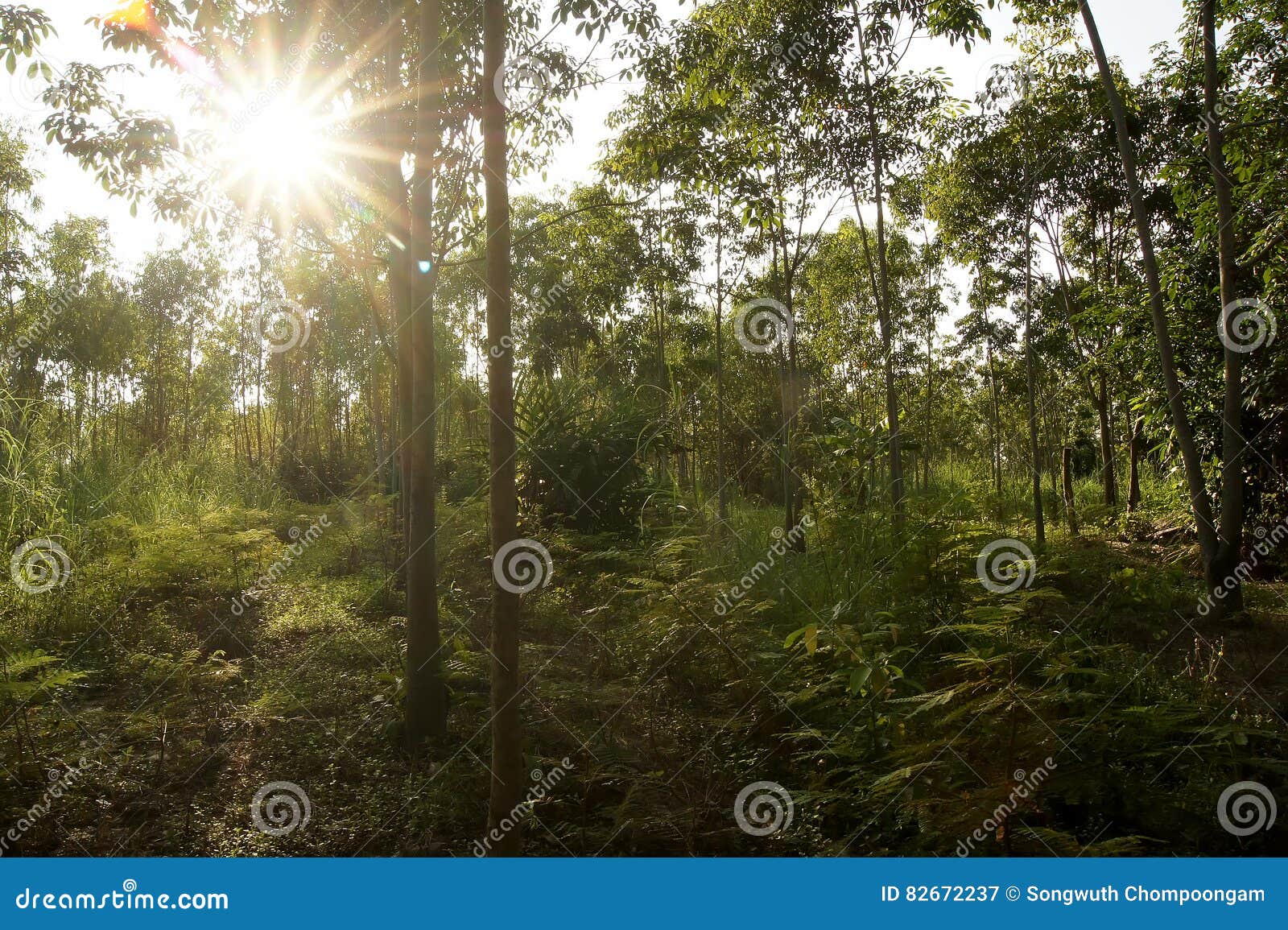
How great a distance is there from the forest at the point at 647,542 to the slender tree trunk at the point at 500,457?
0.02m

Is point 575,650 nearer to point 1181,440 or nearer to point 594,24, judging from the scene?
point 594,24

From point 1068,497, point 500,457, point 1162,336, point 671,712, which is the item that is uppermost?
point 1162,336

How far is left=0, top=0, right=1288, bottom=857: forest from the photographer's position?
356 centimetres

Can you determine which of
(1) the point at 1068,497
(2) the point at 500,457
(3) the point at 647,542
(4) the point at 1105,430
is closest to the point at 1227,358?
(3) the point at 647,542

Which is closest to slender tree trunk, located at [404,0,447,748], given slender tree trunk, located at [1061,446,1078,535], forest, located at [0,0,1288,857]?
forest, located at [0,0,1288,857]

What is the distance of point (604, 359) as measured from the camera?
2142 cm

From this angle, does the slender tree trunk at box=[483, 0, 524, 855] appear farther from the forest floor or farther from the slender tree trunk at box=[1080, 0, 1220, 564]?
the slender tree trunk at box=[1080, 0, 1220, 564]

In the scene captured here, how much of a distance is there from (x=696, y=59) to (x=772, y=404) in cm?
1905

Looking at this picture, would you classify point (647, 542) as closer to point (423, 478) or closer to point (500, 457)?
point (423, 478)

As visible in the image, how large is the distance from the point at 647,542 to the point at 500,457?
5.74 m

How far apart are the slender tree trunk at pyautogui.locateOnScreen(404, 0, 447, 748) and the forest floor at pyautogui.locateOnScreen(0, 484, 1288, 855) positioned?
0.19m

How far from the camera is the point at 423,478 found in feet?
16.4

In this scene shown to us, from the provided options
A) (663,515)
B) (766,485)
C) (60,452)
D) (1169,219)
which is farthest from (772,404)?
(60,452)

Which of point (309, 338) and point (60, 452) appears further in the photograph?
point (309, 338)
